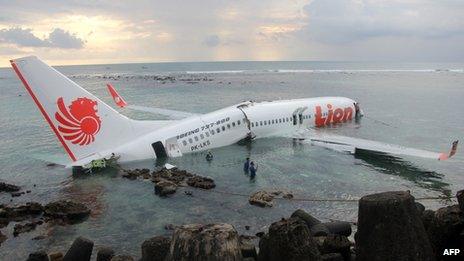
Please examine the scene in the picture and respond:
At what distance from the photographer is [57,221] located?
79.7 feet

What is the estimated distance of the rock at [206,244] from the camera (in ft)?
30.4

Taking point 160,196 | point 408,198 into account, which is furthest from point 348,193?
point 408,198

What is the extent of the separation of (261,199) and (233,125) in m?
15.0

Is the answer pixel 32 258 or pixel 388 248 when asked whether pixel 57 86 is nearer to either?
pixel 32 258

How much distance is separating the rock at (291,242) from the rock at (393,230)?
1.66 metres

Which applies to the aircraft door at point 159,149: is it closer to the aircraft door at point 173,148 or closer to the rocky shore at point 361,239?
the aircraft door at point 173,148

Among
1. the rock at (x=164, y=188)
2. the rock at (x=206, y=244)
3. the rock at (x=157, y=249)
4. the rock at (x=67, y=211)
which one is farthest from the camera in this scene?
the rock at (x=164, y=188)

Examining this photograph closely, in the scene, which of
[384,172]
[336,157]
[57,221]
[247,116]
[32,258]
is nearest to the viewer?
[32,258]

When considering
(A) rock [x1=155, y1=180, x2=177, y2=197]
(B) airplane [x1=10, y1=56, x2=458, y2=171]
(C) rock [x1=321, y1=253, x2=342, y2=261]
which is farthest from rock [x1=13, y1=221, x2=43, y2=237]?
(C) rock [x1=321, y1=253, x2=342, y2=261]

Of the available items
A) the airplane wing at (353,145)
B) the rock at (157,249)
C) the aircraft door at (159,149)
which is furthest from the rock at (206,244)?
the airplane wing at (353,145)

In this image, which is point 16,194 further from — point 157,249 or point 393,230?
point 393,230

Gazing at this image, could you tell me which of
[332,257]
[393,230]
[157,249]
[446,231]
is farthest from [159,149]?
[393,230]

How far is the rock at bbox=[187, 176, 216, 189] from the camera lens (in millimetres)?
30500

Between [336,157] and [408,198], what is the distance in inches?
1130
